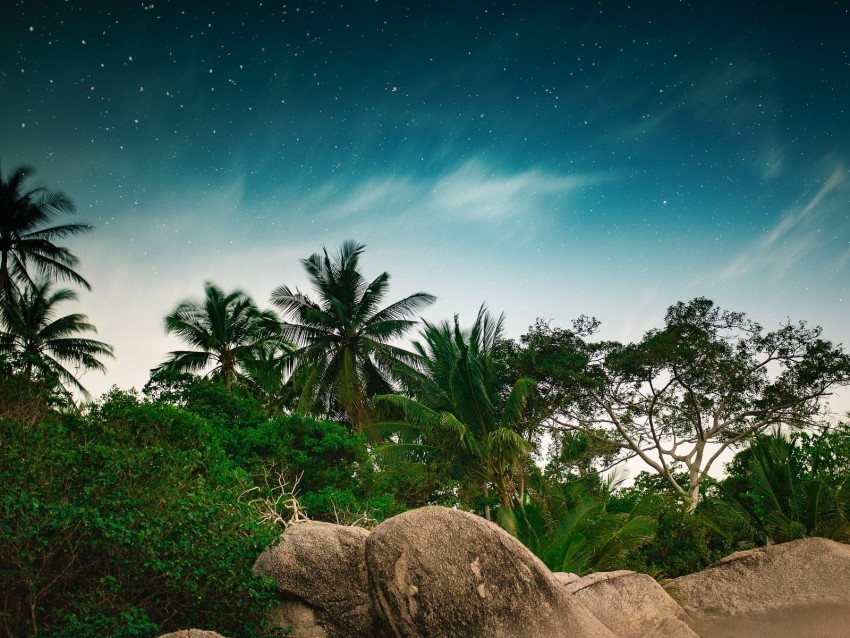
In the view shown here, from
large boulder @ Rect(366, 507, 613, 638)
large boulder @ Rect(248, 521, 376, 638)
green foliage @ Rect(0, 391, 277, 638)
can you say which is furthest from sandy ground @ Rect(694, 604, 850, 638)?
green foliage @ Rect(0, 391, 277, 638)

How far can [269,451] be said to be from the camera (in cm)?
1606

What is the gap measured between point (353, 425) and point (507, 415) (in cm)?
664

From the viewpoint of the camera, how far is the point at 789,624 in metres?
9.54

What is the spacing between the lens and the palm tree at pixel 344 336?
2305cm

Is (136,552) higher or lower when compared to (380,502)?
lower

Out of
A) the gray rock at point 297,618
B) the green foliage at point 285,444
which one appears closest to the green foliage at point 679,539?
the green foliage at point 285,444

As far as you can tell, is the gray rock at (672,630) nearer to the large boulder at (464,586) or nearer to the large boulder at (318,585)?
the large boulder at (464,586)

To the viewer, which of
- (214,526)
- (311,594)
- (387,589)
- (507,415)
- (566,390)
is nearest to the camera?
(387,589)

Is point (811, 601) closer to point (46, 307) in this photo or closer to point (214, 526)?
point (214, 526)

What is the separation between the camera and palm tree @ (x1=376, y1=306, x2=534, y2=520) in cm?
1728

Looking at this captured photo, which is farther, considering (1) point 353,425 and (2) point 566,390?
(1) point 353,425

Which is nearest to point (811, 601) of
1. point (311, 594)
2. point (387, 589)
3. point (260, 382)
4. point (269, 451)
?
point (387, 589)

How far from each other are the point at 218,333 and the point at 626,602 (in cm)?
1912

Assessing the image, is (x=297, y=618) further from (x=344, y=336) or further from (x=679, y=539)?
(x=344, y=336)
